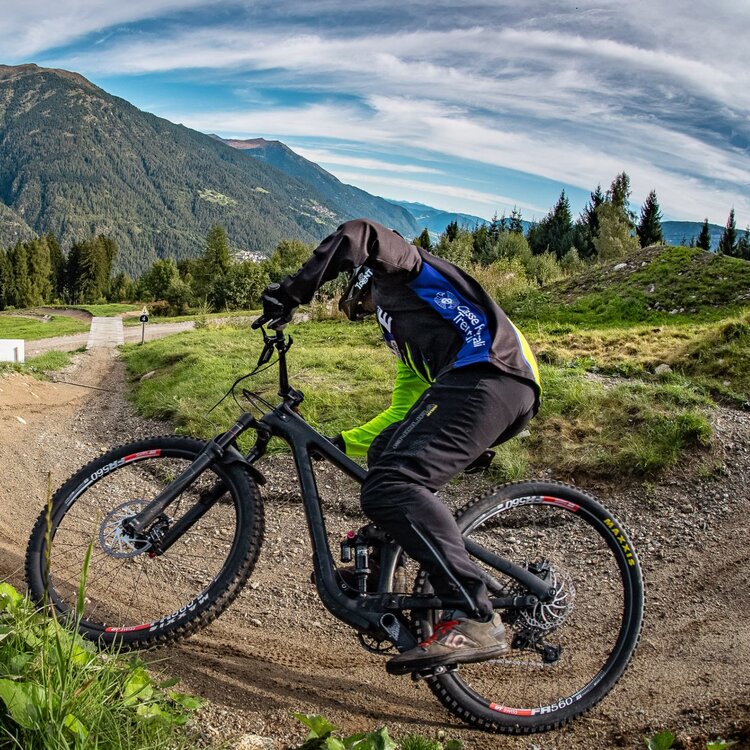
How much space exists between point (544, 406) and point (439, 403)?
530cm

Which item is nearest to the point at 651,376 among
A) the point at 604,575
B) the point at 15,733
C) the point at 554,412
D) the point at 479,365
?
the point at 554,412

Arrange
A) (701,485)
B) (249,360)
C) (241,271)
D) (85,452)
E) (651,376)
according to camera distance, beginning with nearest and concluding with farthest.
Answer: (701,485) → (85,452) → (651,376) → (249,360) → (241,271)

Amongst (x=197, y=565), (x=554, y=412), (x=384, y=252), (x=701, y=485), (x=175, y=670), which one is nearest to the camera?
(x=384, y=252)

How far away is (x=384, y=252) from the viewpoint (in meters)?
3.33

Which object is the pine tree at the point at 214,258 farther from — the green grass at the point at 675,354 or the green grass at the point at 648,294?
the green grass at the point at 675,354

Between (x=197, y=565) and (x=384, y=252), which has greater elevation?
(x=384, y=252)

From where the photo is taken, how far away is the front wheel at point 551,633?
346cm

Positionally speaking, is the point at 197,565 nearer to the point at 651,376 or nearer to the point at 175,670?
the point at 175,670

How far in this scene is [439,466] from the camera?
328 centimetres

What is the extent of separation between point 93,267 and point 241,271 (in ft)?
191

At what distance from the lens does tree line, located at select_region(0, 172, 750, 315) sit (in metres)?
67.2

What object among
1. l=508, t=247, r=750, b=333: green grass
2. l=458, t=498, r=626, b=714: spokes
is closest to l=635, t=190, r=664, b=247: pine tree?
l=508, t=247, r=750, b=333: green grass

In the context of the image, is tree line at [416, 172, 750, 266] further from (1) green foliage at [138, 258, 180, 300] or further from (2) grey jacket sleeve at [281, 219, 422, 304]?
(2) grey jacket sleeve at [281, 219, 422, 304]

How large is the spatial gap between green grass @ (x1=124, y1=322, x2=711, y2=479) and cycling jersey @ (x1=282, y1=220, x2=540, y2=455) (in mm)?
3862
